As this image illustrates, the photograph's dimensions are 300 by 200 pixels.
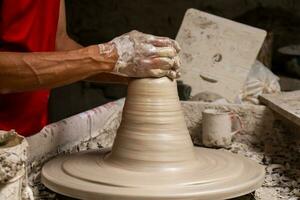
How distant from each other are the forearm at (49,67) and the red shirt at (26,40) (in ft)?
0.64

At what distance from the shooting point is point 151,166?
1.46m

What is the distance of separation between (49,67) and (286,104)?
44.0 inches

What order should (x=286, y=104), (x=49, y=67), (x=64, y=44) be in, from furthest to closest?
(x=286, y=104)
(x=64, y=44)
(x=49, y=67)

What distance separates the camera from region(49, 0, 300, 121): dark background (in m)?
4.30

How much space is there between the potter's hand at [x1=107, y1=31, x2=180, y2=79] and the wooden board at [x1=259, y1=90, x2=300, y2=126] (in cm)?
68

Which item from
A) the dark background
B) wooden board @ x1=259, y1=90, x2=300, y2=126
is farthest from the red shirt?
the dark background

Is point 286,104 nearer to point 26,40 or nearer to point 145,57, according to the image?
point 145,57

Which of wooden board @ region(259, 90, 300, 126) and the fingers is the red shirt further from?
wooden board @ region(259, 90, 300, 126)

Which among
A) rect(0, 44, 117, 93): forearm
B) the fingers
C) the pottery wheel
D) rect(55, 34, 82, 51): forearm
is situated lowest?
the pottery wheel

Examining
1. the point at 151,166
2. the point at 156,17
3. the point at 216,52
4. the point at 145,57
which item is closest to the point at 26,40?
the point at 145,57

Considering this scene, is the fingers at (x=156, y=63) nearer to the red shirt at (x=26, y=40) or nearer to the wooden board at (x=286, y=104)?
the red shirt at (x=26, y=40)

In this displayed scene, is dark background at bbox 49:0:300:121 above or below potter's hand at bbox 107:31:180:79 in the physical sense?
below

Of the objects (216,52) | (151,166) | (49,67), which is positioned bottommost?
(151,166)

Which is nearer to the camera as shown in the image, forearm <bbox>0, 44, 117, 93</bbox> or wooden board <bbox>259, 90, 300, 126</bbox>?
forearm <bbox>0, 44, 117, 93</bbox>
